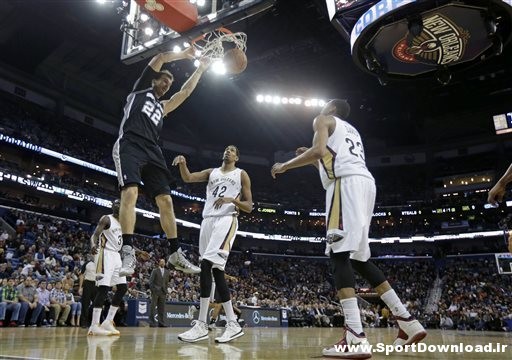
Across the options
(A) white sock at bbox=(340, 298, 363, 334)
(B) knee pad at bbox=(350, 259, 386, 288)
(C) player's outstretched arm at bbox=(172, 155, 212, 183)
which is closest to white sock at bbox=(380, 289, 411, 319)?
(B) knee pad at bbox=(350, 259, 386, 288)

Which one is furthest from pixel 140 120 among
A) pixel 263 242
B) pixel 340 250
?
pixel 263 242

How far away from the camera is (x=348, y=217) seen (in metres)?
3.07

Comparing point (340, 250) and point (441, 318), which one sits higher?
point (340, 250)

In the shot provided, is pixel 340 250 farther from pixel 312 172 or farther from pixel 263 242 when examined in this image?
pixel 312 172

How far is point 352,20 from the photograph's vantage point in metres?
9.02

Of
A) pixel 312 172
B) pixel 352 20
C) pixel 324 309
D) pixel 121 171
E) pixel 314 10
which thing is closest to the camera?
pixel 121 171

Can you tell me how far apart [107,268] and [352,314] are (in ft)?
13.0

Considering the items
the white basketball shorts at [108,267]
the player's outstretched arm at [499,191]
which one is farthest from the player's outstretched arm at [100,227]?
the player's outstretched arm at [499,191]

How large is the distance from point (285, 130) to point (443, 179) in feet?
48.6

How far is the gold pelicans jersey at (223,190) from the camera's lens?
182 inches

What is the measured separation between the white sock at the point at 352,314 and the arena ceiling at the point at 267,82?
13.4m

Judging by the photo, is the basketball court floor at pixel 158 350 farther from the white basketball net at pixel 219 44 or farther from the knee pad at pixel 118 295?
the white basketball net at pixel 219 44

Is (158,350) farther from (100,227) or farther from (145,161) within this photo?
(100,227)

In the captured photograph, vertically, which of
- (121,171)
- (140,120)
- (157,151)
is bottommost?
(121,171)
